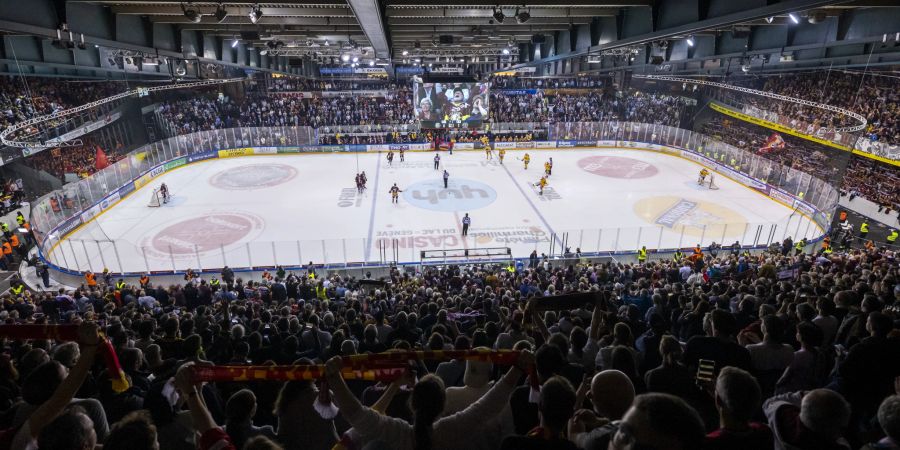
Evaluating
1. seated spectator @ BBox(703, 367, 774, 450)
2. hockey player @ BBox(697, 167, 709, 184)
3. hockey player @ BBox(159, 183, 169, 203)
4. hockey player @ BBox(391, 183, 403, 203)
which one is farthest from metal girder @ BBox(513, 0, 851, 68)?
hockey player @ BBox(159, 183, 169, 203)

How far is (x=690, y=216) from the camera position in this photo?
25.8 metres

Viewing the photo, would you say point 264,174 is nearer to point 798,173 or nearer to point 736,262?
point 736,262

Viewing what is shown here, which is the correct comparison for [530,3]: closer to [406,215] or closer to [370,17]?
[370,17]

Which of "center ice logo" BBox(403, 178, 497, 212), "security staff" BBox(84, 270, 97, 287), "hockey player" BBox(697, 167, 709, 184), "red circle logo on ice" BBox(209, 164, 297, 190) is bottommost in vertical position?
"red circle logo on ice" BBox(209, 164, 297, 190)

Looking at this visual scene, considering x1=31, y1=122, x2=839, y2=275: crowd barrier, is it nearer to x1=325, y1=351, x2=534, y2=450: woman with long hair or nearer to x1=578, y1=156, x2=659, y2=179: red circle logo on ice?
x1=578, y1=156, x2=659, y2=179: red circle logo on ice

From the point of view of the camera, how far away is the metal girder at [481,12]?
13.2 m

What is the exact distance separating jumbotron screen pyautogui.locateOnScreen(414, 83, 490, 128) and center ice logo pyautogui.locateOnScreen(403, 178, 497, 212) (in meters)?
6.61

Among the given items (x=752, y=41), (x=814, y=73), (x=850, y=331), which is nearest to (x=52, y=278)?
(x=850, y=331)

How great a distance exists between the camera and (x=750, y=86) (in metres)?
42.2

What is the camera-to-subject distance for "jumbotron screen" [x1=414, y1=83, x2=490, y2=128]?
3662 cm

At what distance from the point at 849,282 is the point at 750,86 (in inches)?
1558

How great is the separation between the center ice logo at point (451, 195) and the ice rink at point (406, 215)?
4.6 inches

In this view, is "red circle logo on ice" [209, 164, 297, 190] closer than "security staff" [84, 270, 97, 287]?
No

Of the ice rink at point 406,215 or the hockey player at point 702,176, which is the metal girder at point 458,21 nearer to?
the ice rink at point 406,215
